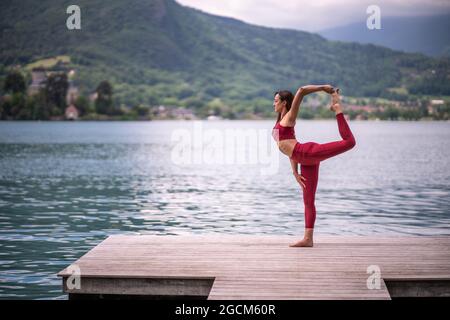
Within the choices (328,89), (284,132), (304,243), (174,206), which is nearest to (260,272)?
(304,243)

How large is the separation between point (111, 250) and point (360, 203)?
19.8 metres

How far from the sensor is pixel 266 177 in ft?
154

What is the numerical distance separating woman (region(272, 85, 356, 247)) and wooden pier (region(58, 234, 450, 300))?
1079 millimetres

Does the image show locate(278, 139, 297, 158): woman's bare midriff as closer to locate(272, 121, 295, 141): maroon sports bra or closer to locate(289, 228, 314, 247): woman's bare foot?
locate(272, 121, 295, 141): maroon sports bra

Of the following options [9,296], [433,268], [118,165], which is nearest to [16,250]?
[9,296]

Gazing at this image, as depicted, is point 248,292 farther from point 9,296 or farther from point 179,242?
point 9,296

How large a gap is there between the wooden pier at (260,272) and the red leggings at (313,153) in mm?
965

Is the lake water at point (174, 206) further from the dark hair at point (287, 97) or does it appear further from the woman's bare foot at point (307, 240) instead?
the dark hair at point (287, 97)

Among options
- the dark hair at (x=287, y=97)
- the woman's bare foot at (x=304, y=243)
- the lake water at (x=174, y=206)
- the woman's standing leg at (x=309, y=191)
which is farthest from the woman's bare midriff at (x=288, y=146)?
the lake water at (x=174, y=206)

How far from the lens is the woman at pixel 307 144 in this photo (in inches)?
450

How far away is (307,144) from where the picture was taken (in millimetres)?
11734

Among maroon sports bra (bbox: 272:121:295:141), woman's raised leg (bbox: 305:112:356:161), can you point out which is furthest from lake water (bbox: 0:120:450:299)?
woman's raised leg (bbox: 305:112:356:161)

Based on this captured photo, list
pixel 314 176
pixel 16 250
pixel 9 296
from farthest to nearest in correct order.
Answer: pixel 16 250 → pixel 9 296 → pixel 314 176

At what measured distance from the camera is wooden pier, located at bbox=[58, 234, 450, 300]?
31.8 feet
